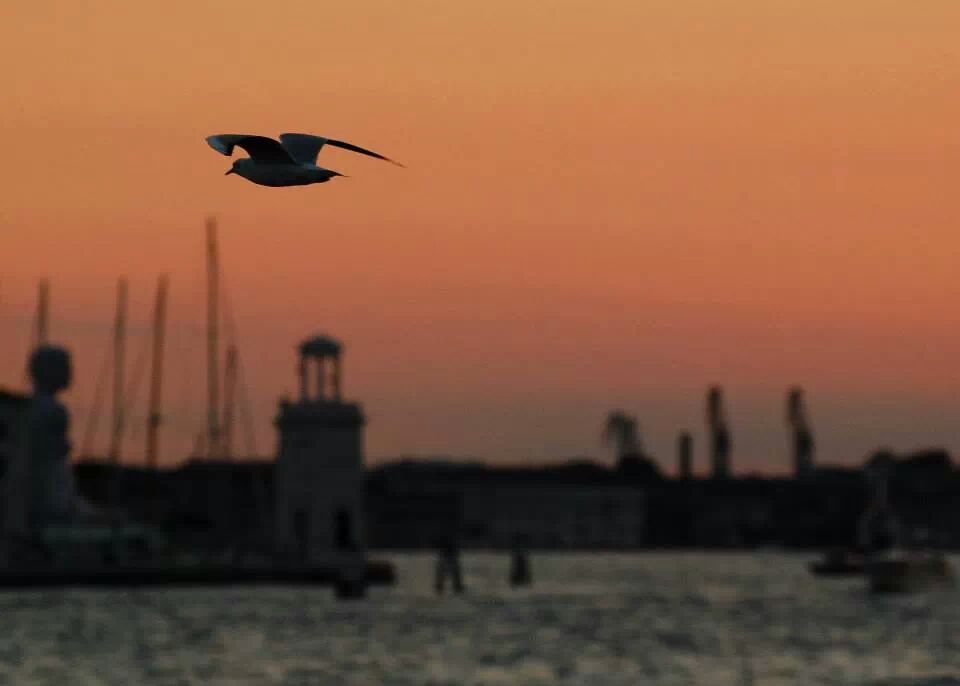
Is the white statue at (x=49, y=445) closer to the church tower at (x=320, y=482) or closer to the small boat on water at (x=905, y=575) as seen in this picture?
the church tower at (x=320, y=482)

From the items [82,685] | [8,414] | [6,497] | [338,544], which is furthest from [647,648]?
[8,414]

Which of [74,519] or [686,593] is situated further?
[686,593]

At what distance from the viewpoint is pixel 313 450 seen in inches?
4097

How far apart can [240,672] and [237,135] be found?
36757 mm

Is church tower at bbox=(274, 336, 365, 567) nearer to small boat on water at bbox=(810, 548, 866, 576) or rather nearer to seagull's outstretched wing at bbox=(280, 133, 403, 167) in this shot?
small boat on water at bbox=(810, 548, 866, 576)

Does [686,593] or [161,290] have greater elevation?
[161,290]

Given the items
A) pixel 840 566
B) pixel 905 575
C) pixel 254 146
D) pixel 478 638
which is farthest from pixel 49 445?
pixel 254 146

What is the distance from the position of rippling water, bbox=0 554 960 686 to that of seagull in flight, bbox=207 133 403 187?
32492 mm

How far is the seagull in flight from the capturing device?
2255cm

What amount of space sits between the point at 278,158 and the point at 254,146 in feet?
0.69

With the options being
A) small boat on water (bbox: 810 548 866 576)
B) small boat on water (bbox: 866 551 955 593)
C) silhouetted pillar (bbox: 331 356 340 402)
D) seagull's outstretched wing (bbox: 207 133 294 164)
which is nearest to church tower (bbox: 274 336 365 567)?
silhouetted pillar (bbox: 331 356 340 402)

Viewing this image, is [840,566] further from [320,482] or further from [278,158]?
[278,158]

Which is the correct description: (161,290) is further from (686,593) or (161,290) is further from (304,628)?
(304,628)

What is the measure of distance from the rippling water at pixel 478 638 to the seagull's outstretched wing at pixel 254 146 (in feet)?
107
